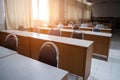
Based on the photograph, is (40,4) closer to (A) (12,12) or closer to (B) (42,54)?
(A) (12,12)

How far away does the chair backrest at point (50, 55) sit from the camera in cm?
153

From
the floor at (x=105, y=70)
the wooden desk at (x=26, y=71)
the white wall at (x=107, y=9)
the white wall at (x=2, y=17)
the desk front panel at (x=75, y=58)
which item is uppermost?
the white wall at (x=107, y=9)

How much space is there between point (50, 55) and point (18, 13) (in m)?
3.20

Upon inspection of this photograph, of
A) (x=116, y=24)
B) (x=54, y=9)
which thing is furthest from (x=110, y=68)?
(x=116, y=24)

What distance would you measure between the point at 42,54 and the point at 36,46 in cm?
122

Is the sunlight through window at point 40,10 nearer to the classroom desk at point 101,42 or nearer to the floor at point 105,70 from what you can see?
the classroom desk at point 101,42

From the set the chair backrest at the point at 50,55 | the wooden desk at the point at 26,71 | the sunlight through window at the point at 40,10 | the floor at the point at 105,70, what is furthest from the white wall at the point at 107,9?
the wooden desk at the point at 26,71

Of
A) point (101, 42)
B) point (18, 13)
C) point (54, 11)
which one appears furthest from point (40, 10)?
point (101, 42)

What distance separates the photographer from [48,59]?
5.19ft

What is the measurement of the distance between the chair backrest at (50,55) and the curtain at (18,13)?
2.81 m

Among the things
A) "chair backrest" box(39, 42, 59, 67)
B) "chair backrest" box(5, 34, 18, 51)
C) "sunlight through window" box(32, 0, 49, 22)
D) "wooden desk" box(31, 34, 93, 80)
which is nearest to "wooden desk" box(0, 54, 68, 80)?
"chair backrest" box(39, 42, 59, 67)

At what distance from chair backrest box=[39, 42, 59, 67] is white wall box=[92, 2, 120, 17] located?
12899 mm

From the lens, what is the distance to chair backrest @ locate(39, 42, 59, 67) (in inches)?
60.4

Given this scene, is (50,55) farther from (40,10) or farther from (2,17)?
(40,10)
